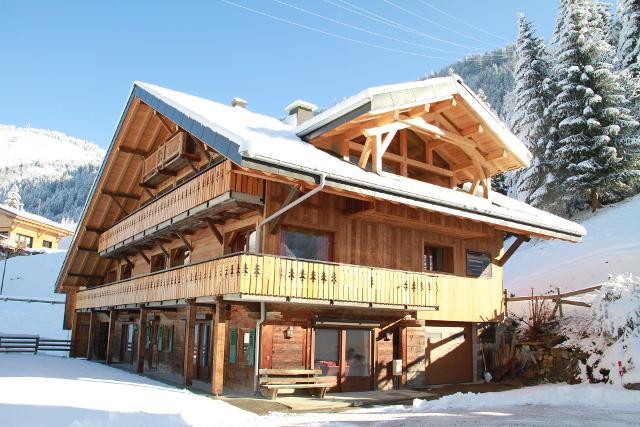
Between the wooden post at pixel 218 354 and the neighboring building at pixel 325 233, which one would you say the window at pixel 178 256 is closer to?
the neighboring building at pixel 325 233

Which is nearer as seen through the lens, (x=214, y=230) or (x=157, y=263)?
(x=214, y=230)

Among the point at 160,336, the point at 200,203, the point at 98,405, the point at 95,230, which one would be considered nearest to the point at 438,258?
the point at 200,203

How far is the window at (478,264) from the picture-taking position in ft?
65.4

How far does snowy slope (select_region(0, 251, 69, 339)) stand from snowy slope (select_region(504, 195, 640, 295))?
28.8 meters

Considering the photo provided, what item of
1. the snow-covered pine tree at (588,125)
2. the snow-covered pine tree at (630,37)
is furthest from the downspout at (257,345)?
the snow-covered pine tree at (630,37)

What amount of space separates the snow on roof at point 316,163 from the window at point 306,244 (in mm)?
2305

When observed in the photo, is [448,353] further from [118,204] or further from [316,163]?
[118,204]

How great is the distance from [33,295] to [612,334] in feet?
155

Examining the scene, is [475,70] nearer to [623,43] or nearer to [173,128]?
[623,43]


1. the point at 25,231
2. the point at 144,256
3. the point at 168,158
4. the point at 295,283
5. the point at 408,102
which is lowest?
the point at 295,283

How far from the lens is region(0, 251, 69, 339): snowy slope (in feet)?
122

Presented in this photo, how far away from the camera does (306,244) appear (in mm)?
16031

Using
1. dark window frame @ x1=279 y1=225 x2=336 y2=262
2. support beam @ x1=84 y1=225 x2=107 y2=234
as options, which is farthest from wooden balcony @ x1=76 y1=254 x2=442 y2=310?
support beam @ x1=84 y1=225 x2=107 y2=234

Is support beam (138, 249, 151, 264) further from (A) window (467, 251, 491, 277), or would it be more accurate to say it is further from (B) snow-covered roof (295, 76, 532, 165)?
(A) window (467, 251, 491, 277)
